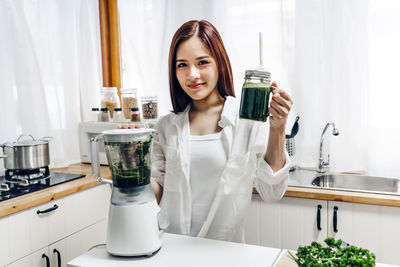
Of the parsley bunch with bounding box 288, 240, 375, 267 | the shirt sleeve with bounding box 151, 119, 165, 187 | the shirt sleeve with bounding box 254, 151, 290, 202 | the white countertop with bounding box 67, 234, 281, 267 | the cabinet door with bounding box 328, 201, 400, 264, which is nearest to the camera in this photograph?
the parsley bunch with bounding box 288, 240, 375, 267

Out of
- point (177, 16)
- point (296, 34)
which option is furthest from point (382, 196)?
point (177, 16)

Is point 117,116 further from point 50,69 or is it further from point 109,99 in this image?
point 50,69

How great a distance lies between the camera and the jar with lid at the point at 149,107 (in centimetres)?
241

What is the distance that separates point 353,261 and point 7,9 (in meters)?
2.16

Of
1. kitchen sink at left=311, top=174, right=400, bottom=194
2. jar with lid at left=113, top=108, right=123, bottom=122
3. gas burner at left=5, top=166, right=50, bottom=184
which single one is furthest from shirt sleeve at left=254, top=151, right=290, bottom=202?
jar with lid at left=113, top=108, right=123, bottom=122

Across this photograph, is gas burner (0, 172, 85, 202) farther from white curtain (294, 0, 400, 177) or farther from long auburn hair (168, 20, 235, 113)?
white curtain (294, 0, 400, 177)

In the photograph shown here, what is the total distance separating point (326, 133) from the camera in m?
2.15

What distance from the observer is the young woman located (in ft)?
4.32

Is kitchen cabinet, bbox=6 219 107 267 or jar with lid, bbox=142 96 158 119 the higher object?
jar with lid, bbox=142 96 158 119

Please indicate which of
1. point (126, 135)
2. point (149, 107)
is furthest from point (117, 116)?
point (126, 135)

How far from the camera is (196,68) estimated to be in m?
1.31

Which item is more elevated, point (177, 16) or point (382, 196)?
point (177, 16)

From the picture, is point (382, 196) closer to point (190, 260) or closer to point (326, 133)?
point (326, 133)

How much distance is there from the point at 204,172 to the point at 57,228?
0.88 metres
